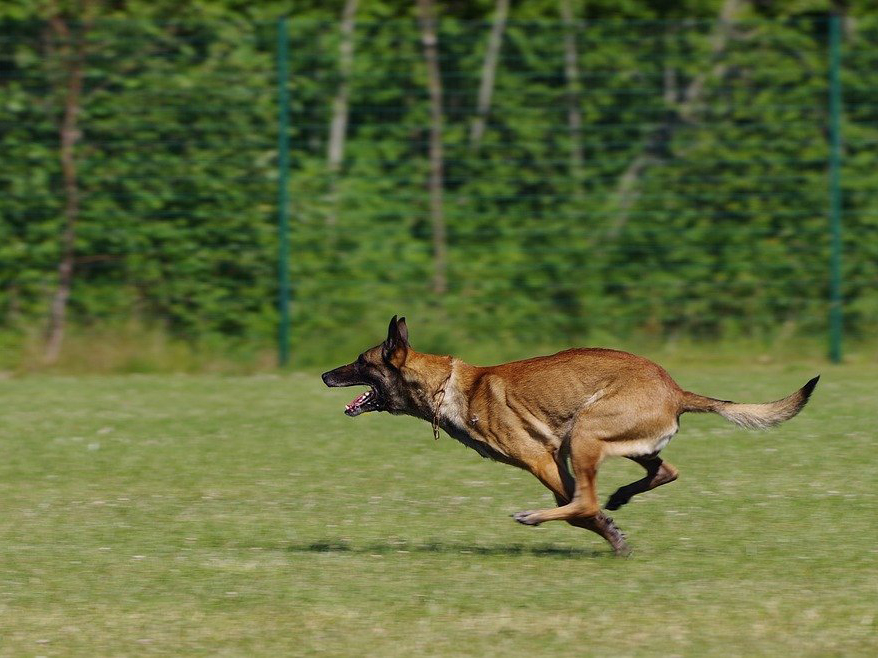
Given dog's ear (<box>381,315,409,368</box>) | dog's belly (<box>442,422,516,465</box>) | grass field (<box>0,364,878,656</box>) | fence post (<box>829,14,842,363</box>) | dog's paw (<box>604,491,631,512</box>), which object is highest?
fence post (<box>829,14,842,363</box>)

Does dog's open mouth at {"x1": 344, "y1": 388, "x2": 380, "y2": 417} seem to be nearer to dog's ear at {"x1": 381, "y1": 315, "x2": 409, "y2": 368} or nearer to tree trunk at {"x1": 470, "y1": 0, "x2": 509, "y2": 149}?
dog's ear at {"x1": 381, "y1": 315, "x2": 409, "y2": 368}

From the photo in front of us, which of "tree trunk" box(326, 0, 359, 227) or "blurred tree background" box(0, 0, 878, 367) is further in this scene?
"tree trunk" box(326, 0, 359, 227)

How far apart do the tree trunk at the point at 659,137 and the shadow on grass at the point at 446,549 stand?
7.89 meters

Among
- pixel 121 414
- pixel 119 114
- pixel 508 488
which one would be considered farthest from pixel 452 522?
pixel 119 114

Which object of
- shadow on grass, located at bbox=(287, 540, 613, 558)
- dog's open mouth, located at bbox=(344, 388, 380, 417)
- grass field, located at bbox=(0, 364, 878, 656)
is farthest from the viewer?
dog's open mouth, located at bbox=(344, 388, 380, 417)

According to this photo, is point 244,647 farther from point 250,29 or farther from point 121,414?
point 250,29

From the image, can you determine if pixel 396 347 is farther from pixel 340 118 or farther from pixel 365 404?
pixel 340 118

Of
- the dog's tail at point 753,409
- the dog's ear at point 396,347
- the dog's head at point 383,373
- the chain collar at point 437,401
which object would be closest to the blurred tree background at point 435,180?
the dog's head at point 383,373

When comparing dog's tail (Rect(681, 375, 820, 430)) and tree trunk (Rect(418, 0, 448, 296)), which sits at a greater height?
tree trunk (Rect(418, 0, 448, 296))

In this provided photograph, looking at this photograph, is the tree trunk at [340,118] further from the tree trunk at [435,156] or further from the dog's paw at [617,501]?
the dog's paw at [617,501]

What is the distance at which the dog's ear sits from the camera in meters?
7.59

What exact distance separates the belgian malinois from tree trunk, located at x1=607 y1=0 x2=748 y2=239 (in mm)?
7592

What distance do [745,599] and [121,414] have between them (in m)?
6.82

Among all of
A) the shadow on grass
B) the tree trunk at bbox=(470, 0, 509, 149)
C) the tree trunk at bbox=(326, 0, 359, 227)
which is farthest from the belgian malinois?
the tree trunk at bbox=(470, 0, 509, 149)
